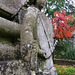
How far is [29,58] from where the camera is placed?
100 centimetres

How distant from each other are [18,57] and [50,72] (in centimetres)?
71

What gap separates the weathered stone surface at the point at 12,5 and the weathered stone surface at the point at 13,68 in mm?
575

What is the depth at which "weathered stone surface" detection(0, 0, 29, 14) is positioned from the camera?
3.63ft

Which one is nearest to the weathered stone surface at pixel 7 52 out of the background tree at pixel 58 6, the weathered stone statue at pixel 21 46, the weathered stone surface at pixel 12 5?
the weathered stone statue at pixel 21 46

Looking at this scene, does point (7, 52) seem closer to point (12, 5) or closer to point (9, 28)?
point (9, 28)

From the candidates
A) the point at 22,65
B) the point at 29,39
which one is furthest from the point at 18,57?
the point at 29,39

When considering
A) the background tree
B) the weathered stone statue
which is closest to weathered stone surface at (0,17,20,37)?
the weathered stone statue

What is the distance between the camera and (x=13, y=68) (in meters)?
0.91

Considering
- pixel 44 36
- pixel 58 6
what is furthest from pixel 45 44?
pixel 58 6

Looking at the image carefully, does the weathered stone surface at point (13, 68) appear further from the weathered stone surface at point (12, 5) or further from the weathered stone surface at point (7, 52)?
the weathered stone surface at point (12, 5)

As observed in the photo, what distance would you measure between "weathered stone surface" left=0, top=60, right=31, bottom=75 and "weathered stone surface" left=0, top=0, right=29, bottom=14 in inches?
22.6

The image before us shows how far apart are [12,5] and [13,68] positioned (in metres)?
0.72

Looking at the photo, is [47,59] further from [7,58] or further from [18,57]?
[7,58]

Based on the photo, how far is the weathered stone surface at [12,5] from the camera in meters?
1.11
